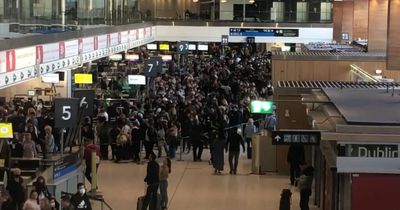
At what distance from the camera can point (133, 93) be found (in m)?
36.8

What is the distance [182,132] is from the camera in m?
25.7

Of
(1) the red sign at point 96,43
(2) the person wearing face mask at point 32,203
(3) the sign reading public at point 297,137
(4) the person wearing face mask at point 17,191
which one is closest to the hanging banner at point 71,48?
(1) the red sign at point 96,43

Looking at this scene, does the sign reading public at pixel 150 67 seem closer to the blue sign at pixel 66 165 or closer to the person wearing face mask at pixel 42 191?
the blue sign at pixel 66 165

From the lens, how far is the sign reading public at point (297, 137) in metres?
13.5

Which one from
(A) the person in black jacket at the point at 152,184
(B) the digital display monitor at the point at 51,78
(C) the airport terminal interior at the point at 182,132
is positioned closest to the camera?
(C) the airport terminal interior at the point at 182,132

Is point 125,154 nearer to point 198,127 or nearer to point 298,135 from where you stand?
point 198,127

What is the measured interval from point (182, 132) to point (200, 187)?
5385 mm

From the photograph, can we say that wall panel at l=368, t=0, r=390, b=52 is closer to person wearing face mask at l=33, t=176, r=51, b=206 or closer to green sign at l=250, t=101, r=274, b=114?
green sign at l=250, t=101, r=274, b=114

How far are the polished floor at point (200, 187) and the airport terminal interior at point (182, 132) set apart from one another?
0.14ft

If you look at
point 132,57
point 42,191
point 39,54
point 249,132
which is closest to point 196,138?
point 249,132

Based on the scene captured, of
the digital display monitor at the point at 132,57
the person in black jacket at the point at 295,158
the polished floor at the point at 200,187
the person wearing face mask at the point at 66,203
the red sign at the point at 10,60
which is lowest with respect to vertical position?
the polished floor at the point at 200,187

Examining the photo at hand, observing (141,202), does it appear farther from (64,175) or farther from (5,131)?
(5,131)

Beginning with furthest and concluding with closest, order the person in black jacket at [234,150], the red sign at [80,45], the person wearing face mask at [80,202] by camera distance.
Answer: the red sign at [80,45]
the person in black jacket at [234,150]
the person wearing face mask at [80,202]

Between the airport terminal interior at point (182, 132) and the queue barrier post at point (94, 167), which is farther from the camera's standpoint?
the queue barrier post at point (94, 167)
